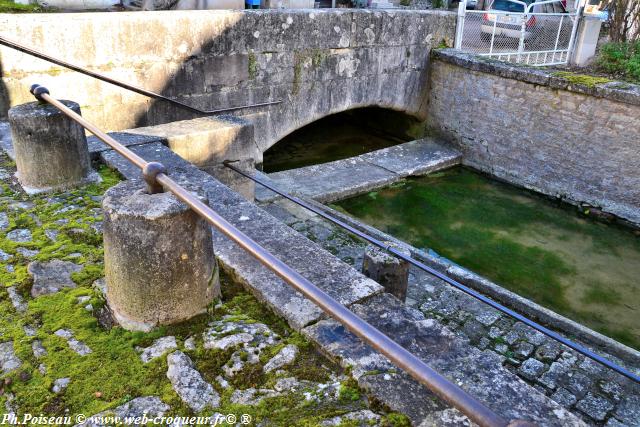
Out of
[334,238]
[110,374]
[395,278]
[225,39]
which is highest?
[225,39]

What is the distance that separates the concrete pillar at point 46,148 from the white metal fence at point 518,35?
811cm

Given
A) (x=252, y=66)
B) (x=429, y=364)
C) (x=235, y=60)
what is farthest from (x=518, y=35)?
(x=429, y=364)

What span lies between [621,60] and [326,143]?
7303mm

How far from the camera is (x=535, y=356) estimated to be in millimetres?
4625

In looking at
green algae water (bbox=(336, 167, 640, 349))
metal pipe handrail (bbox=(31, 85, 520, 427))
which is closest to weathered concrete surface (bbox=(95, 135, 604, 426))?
metal pipe handrail (bbox=(31, 85, 520, 427))

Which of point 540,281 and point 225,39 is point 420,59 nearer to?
point 225,39

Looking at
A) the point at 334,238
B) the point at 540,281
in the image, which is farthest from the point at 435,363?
the point at 540,281

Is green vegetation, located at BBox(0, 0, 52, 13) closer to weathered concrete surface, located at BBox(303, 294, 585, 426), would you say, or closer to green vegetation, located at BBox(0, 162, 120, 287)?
Result: green vegetation, located at BBox(0, 162, 120, 287)

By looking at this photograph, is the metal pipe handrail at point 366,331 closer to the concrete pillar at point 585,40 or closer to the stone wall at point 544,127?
the stone wall at point 544,127

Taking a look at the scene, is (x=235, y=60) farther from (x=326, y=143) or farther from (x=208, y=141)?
(x=326, y=143)

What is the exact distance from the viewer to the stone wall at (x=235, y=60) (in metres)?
5.68

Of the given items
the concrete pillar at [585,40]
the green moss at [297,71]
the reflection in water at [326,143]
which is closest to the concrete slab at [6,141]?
the green moss at [297,71]

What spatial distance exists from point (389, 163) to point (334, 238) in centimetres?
327

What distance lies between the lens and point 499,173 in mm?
9586
